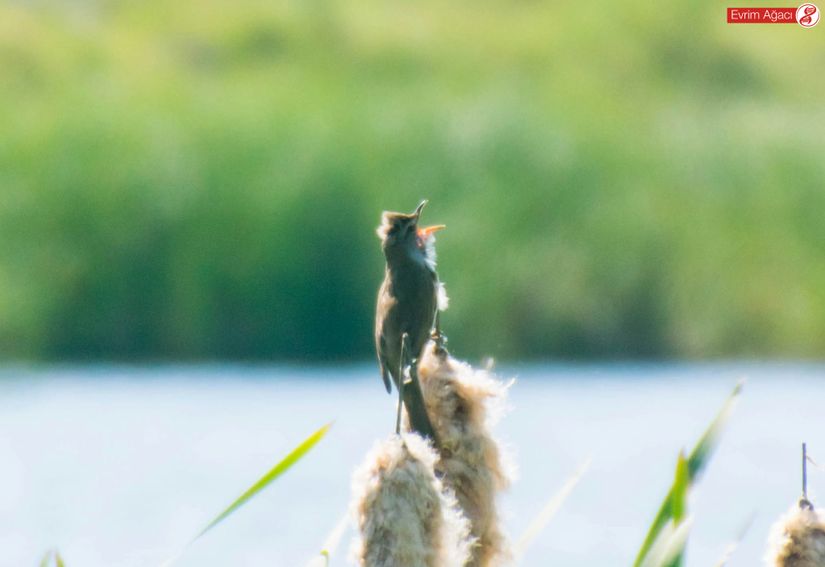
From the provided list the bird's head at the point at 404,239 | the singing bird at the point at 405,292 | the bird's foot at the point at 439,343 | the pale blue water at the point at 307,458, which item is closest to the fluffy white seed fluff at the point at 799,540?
the bird's foot at the point at 439,343

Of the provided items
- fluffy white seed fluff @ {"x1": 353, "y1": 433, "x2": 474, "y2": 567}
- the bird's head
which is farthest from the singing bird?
fluffy white seed fluff @ {"x1": 353, "y1": 433, "x2": 474, "y2": 567}

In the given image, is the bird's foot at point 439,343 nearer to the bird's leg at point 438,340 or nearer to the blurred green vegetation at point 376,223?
the bird's leg at point 438,340

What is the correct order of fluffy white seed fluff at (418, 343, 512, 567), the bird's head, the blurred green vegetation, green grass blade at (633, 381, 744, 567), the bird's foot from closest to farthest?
green grass blade at (633, 381, 744, 567)
fluffy white seed fluff at (418, 343, 512, 567)
the bird's foot
the bird's head
the blurred green vegetation

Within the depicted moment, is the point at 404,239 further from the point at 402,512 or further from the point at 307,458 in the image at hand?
the point at 307,458

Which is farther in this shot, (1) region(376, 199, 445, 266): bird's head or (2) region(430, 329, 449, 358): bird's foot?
(1) region(376, 199, 445, 266): bird's head

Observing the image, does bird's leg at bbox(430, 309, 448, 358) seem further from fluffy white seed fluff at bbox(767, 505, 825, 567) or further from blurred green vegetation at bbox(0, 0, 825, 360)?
blurred green vegetation at bbox(0, 0, 825, 360)

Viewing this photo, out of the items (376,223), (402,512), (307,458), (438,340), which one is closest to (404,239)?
(438,340)
